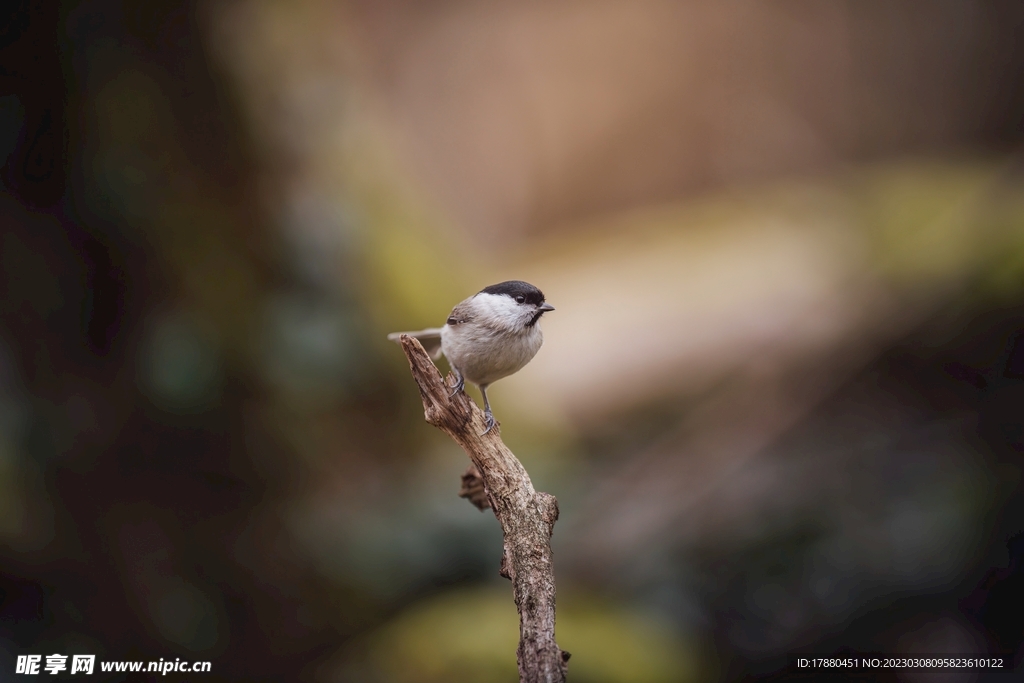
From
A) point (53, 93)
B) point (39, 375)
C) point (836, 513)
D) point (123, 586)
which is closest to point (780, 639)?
point (836, 513)

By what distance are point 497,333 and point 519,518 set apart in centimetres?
46

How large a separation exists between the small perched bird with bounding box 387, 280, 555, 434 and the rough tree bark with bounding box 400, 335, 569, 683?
0.16 m

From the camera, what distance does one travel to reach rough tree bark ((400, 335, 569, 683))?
3.48 feet

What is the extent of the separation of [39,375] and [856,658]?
2441 millimetres

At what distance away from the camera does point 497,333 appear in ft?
4.89

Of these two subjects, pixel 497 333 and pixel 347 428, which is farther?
pixel 347 428

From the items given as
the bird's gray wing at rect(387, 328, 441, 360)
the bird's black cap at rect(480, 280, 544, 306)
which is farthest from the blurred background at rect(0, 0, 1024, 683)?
the bird's black cap at rect(480, 280, 544, 306)

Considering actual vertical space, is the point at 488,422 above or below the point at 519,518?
above

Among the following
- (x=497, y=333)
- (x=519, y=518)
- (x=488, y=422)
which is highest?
(x=497, y=333)

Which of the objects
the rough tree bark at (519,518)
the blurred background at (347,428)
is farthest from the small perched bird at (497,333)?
the blurred background at (347,428)

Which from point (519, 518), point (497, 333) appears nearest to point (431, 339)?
point (497, 333)

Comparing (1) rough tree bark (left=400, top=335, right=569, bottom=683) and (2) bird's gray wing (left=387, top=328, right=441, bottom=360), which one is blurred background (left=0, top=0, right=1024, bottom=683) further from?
(1) rough tree bark (left=400, top=335, right=569, bottom=683)

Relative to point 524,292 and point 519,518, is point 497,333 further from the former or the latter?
point 519,518

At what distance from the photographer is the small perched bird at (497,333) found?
1492 millimetres
